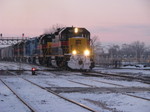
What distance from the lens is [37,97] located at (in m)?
10.9

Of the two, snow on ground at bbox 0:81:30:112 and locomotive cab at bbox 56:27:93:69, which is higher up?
locomotive cab at bbox 56:27:93:69

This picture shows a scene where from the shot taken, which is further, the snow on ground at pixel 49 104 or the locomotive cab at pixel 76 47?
the locomotive cab at pixel 76 47

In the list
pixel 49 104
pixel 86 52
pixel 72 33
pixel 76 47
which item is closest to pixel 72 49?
pixel 76 47

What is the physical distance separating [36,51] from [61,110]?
31.4 m

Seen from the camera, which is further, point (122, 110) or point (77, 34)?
point (77, 34)

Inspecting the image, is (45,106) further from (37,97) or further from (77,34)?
(77,34)

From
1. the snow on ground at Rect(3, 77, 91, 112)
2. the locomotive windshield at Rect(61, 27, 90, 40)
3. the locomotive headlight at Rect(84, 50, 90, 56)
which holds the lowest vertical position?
the snow on ground at Rect(3, 77, 91, 112)

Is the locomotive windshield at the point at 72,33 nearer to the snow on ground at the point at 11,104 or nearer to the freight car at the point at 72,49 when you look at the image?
the freight car at the point at 72,49

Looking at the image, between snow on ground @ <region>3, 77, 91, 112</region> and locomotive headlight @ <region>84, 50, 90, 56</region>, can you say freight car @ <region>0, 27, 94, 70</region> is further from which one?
snow on ground @ <region>3, 77, 91, 112</region>

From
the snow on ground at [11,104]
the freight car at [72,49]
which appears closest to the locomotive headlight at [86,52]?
the freight car at [72,49]

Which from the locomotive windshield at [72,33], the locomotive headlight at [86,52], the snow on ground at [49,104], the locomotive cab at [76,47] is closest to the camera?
the snow on ground at [49,104]

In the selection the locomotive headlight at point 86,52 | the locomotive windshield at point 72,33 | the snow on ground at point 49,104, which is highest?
the locomotive windshield at point 72,33

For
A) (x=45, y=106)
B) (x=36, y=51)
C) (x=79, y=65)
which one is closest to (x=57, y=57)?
(x=79, y=65)

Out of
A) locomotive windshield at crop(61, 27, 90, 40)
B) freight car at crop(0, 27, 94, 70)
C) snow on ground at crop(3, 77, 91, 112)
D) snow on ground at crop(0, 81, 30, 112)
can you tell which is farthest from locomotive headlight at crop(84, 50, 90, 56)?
snow on ground at crop(0, 81, 30, 112)
